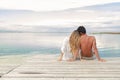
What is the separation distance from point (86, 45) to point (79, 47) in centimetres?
29

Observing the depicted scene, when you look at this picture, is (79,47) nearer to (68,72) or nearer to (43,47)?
(68,72)

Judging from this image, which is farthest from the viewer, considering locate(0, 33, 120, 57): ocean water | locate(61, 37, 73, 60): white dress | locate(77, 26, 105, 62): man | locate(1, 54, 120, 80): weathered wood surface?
locate(0, 33, 120, 57): ocean water

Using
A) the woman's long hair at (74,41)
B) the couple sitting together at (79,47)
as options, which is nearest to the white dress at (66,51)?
the couple sitting together at (79,47)

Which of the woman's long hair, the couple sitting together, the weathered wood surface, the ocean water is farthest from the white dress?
the ocean water

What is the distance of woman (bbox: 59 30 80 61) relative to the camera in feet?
35.2

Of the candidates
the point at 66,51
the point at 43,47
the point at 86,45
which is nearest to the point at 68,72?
the point at 86,45

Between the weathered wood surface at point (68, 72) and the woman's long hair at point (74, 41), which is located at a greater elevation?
the woman's long hair at point (74, 41)

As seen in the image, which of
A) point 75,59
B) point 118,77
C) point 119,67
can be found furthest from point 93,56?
point 118,77

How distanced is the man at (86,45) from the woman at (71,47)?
0.13 metres

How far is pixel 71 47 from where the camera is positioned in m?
10.8

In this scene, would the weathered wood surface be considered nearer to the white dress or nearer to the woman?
the woman

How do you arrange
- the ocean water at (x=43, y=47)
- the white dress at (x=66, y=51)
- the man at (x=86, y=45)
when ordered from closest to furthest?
the man at (x=86, y=45)
the white dress at (x=66, y=51)
the ocean water at (x=43, y=47)

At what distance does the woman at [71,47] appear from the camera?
10719mm

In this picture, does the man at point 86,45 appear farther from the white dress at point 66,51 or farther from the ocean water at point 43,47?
the ocean water at point 43,47
